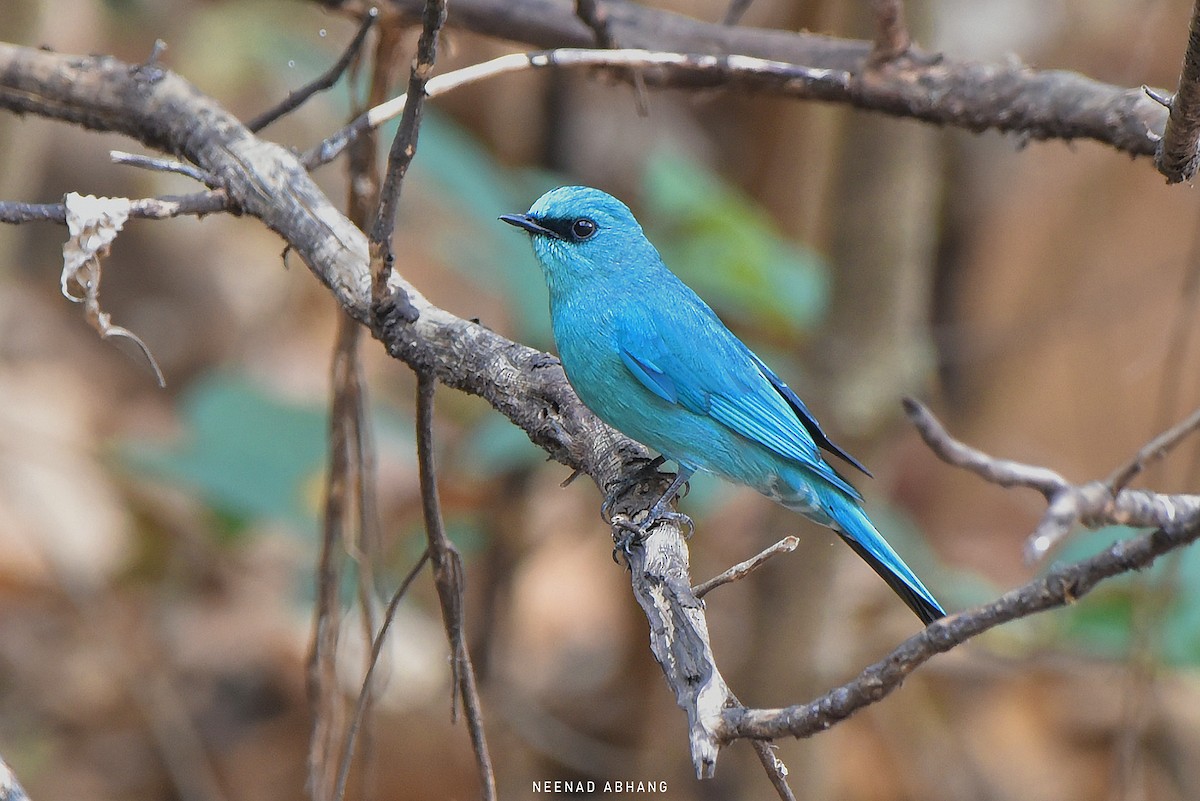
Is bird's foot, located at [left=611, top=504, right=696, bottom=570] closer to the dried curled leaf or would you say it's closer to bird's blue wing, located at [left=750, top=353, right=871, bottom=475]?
bird's blue wing, located at [left=750, top=353, right=871, bottom=475]

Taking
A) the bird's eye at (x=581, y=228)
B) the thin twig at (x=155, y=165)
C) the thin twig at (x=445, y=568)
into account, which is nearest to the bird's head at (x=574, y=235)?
the bird's eye at (x=581, y=228)

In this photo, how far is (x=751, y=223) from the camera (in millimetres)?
→ 4773

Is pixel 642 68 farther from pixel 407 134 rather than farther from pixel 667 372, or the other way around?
pixel 407 134

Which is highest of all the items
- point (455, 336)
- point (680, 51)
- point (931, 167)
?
point (931, 167)

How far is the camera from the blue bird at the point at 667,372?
317cm

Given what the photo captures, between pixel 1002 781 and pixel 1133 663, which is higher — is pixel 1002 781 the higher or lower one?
the higher one

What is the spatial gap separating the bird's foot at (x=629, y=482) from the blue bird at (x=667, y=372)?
19 cm

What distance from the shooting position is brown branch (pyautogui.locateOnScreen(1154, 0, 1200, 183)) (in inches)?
75.5

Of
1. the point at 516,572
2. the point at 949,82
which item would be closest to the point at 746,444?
the point at 949,82

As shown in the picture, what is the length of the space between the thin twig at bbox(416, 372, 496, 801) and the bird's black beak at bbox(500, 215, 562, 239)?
3.52 feet

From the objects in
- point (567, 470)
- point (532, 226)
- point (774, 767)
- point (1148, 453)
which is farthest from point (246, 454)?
point (1148, 453)

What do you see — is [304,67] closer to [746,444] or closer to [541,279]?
[541,279]

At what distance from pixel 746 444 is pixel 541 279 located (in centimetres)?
156

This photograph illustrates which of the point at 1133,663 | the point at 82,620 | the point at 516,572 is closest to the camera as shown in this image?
the point at 1133,663
